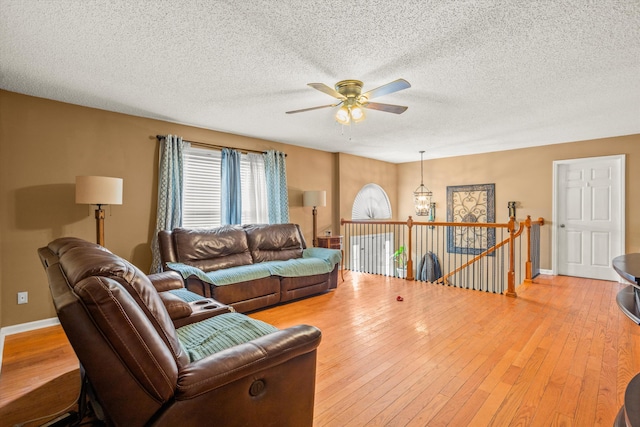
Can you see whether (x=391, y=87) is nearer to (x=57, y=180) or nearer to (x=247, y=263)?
(x=247, y=263)

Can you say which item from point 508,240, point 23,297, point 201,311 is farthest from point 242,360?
point 508,240

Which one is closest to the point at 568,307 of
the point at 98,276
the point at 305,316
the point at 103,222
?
the point at 305,316

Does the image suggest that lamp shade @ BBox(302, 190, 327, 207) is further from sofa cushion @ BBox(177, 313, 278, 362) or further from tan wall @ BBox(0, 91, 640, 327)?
sofa cushion @ BBox(177, 313, 278, 362)

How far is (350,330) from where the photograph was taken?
3305 mm

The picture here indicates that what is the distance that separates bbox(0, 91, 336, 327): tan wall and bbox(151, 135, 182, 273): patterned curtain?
0.41 ft

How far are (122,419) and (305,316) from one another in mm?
2706

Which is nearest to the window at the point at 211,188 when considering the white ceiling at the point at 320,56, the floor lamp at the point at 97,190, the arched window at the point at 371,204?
the white ceiling at the point at 320,56

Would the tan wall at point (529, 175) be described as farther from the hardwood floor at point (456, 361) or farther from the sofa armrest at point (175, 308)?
the sofa armrest at point (175, 308)

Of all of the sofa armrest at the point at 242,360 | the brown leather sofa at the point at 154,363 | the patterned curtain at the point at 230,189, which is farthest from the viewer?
the patterned curtain at the point at 230,189

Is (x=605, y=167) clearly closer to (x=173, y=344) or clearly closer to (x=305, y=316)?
(x=305, y=316)

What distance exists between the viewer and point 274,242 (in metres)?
4.86

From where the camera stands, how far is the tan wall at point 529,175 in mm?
5082

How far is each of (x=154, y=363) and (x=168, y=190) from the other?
11.4 ft

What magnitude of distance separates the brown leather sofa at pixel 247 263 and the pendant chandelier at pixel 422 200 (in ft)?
10.9
